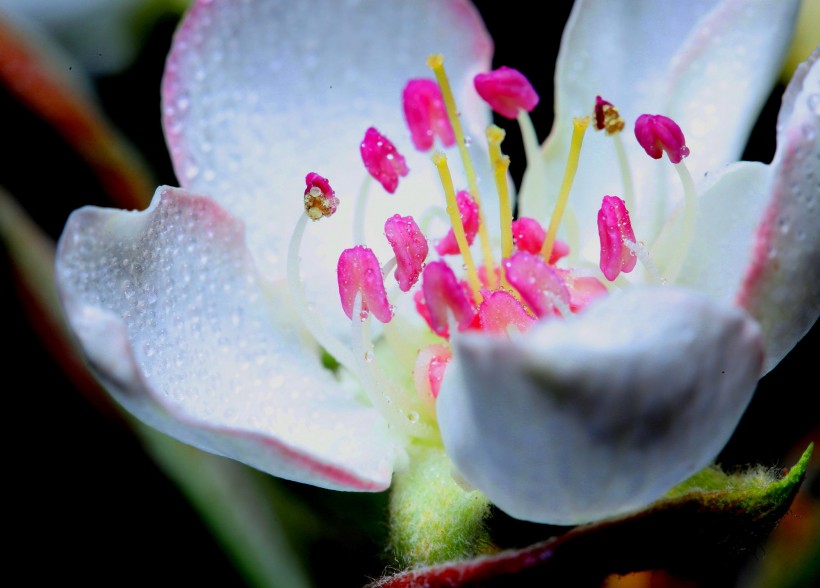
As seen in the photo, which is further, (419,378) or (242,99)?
(242,99)

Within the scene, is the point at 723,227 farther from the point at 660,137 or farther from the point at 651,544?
the point at 651,544

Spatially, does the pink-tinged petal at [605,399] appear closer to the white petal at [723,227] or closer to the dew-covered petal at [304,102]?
the white petal at [723,227]

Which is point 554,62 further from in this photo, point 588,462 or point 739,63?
point 588,462

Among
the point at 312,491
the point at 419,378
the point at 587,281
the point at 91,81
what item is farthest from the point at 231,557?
the point at 91,81

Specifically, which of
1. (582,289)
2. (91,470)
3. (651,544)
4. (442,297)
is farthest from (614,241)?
(91,470)

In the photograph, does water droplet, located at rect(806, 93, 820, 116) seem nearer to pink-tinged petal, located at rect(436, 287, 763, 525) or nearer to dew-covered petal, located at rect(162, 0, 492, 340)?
pink-tinged petal, located at rect(436, 287, 763, 525)

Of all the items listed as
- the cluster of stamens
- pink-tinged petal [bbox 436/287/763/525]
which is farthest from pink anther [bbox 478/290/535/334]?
pink-tinged petal [bbox 436/287/763/525]

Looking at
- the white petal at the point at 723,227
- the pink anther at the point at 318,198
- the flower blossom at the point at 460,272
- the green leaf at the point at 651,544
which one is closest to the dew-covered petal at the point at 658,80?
the flower blossom at the point at 460,272
